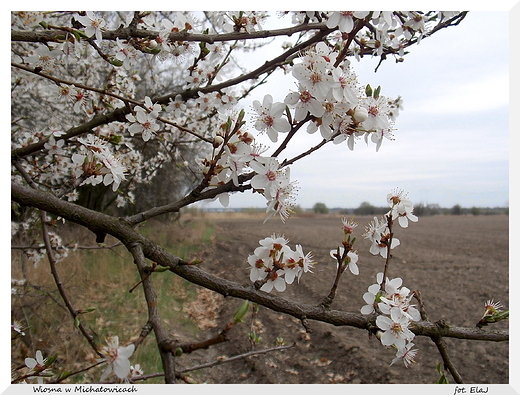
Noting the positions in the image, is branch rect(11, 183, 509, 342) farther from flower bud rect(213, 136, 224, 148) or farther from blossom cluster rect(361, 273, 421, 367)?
flower bud rect(213, 136, 224, 148)

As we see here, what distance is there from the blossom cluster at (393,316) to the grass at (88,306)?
125 centimetres

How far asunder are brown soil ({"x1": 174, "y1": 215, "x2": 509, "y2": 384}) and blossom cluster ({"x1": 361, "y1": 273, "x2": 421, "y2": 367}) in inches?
5.8

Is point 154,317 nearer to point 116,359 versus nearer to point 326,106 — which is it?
point 116,359

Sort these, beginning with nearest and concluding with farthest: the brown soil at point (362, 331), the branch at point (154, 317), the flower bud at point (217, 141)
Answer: the branch at point (154, 317) → the flower bud at point (217, 141) → the brown soil at point (362, 331)

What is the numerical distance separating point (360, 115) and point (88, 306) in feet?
11.0

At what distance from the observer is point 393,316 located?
0.76 m

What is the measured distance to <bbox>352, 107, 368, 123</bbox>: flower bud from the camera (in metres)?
0.65

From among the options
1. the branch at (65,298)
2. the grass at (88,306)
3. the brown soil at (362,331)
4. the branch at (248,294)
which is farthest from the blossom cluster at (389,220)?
the grass at (88,306)

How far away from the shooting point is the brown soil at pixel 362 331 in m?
2.61

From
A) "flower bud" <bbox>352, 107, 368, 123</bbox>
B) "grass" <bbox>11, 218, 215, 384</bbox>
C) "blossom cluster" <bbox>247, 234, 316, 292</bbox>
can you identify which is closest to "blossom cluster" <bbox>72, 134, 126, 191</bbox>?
"blossom cluster" <bbox>247, 234, 316, 292</bbox>

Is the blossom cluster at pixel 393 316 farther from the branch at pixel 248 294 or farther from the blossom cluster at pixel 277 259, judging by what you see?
the blossom cluster at pixel 277 259
